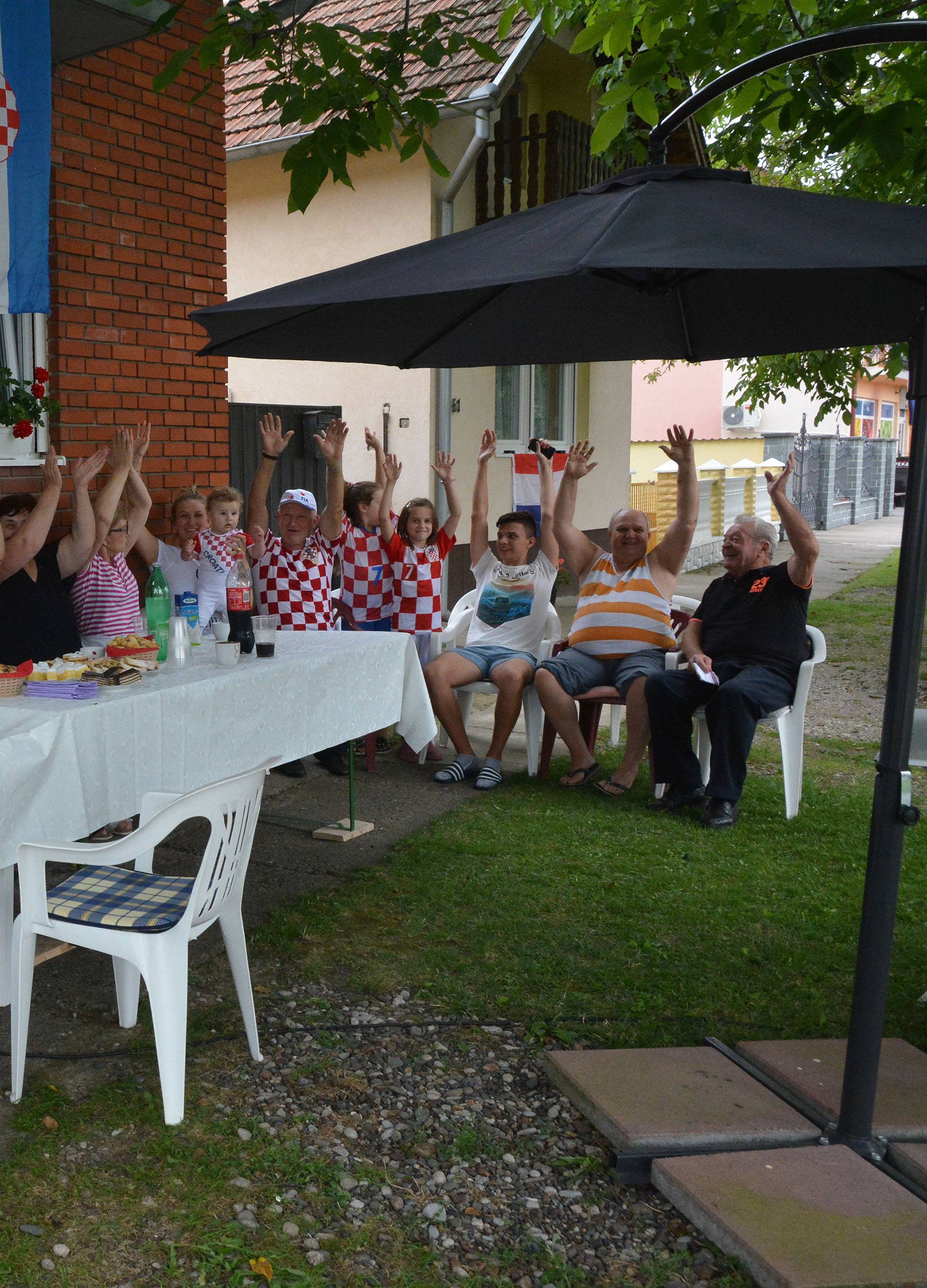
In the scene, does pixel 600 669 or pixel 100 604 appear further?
pixel 600 669

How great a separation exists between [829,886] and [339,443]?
3.21 metres

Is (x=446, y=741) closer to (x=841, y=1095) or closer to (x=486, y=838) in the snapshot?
(x=486, y=838)

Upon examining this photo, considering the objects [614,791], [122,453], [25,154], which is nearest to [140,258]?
[25,154]

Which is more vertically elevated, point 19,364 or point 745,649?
point 19,364

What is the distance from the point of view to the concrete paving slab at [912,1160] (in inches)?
108

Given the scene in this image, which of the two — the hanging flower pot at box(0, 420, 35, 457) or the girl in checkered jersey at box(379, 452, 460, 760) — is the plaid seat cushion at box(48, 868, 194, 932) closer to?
the hanging flower pot at box(0, 420, 35, 457)

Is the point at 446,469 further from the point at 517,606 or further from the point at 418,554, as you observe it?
the point at 517,606

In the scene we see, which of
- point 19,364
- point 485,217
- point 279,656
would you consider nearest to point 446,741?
point 279,656

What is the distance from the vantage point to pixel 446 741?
23.6ft

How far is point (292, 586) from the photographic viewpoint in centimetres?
618

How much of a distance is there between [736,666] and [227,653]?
2778 mm

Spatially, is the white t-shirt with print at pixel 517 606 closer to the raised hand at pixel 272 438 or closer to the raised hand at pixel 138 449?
the raised hand at pixel 272 438

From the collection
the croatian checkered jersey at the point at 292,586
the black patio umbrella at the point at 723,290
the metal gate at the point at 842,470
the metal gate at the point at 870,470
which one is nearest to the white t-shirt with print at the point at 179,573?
the croatian checkered jersey at the point at 292,586

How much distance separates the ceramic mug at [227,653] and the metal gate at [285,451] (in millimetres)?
4187
